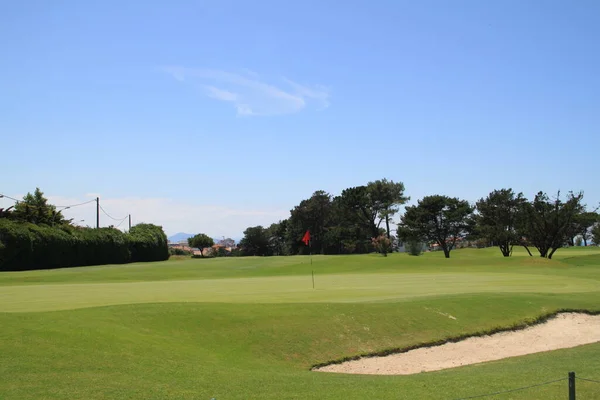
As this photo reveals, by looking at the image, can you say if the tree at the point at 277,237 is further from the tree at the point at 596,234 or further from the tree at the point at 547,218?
the tree at the point at 547,218

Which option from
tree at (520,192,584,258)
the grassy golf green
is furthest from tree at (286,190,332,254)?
the grassy golf green

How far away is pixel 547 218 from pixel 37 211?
67.3m

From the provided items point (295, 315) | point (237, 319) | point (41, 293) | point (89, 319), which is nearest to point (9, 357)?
point (89, 319)

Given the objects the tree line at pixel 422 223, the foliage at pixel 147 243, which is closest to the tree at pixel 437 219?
the tree line at pixel 422 223

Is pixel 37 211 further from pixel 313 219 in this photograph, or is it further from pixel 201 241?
pixel 313 219

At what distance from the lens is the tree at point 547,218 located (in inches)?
2425

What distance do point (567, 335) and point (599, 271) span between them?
95.1 feet

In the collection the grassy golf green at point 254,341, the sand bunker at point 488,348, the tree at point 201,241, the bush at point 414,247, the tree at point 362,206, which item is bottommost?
the sand bunker at point 488,348

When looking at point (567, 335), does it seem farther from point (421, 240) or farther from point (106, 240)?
point (421, 240)

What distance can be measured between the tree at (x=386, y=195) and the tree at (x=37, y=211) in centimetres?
6048

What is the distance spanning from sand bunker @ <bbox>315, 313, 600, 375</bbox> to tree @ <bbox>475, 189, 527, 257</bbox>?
59.0m

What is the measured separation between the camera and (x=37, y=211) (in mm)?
79250

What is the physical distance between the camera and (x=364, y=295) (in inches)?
1075

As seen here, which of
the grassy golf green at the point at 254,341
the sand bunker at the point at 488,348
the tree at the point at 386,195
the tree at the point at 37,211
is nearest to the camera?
the grassy golf green at the point at 254,341
